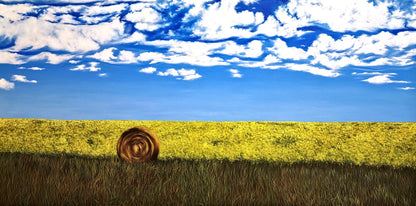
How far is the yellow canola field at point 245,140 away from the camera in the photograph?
619 inches

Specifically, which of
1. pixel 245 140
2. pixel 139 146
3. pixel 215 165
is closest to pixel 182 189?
pixel 215 165

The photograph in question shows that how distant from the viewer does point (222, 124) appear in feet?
58.2

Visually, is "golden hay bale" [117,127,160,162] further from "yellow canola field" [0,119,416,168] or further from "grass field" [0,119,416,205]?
"yellow canola field" [0,119,416,168]

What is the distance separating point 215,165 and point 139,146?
11.7 ft

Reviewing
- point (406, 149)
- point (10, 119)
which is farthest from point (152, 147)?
point (10, 119)

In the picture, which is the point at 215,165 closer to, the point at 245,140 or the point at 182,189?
the point at 182,189

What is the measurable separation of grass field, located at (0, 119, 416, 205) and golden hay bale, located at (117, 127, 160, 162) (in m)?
0.43

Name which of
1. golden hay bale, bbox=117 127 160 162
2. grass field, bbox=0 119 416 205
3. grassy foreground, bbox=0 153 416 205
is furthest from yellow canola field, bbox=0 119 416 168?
grassy foreground, bbox=0 153 416 205

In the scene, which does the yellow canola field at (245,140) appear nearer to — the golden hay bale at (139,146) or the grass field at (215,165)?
the grass field at (215,165)

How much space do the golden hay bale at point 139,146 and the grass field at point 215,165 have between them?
0.43 metres

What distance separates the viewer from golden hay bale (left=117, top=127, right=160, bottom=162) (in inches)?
451

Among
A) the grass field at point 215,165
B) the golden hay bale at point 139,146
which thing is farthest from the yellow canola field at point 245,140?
the golden hay bale at point 139,146

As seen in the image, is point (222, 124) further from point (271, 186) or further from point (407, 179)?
point (271, 186)

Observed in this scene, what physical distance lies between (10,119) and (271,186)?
1654 cm
